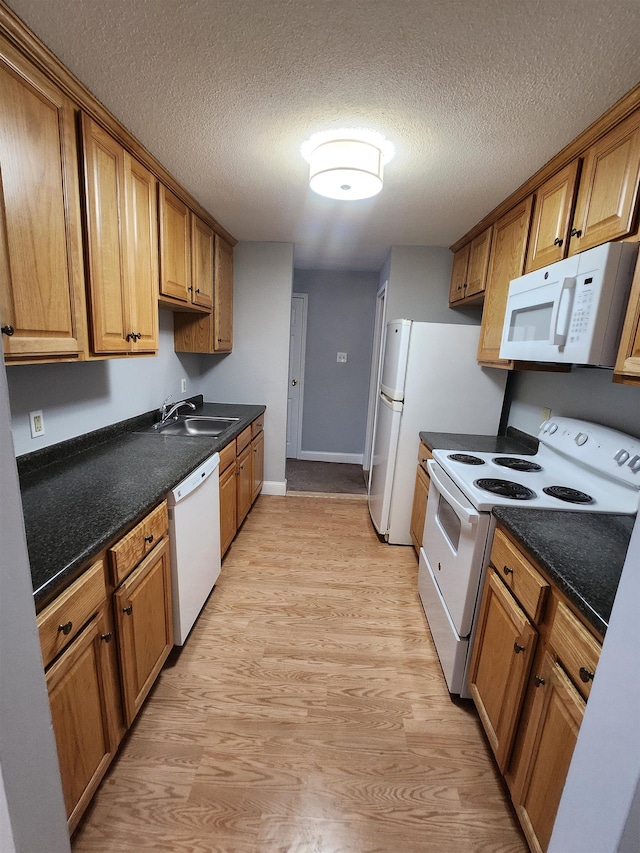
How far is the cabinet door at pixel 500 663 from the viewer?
1163 mm

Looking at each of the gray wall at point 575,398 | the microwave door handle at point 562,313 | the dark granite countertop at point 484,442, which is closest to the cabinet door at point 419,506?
the dark granite countertop at point 484,442

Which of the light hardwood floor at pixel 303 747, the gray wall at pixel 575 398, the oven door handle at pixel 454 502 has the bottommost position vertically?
the light hardwood floor at pixel 303 747

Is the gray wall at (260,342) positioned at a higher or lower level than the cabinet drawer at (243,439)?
higher

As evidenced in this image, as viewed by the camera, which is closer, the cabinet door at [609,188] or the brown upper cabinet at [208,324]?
the cabinet door at [609,188]

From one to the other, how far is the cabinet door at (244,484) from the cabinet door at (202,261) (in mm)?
1110

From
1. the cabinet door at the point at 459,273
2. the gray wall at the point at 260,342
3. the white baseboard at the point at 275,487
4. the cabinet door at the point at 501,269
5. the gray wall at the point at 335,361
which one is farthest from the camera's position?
the gray wall at the point at 335,361

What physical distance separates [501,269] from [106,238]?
207 centimetres

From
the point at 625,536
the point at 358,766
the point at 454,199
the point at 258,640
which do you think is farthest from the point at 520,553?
the point at 454,199

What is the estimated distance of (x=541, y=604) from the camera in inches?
43.0

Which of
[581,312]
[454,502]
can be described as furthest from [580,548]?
[581,312]

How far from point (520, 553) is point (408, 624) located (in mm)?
1085

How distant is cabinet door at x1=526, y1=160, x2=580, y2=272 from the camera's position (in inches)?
63.4

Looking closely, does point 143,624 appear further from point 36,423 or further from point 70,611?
point 36,423

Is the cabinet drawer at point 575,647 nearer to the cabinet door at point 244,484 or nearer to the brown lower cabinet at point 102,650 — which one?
the brown lower cabinet at point 102,650
